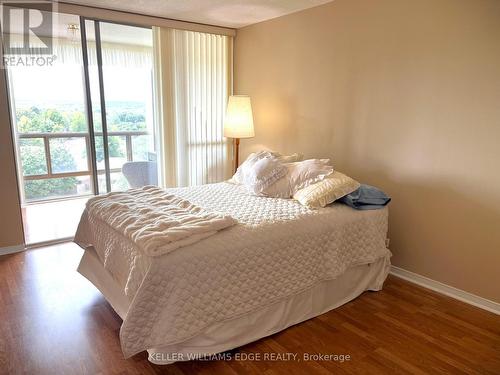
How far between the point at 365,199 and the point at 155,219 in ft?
5.17

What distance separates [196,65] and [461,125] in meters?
2.96

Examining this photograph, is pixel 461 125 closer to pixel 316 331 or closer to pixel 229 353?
pixel 316 331

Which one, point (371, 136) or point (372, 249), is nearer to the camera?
point (372, 249)

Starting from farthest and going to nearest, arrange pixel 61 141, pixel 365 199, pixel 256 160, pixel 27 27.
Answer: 1. pixel 61 141
2. pixel 27 27
3. pixel 256 160
4. pixel 365 199

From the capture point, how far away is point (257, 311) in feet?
6.98

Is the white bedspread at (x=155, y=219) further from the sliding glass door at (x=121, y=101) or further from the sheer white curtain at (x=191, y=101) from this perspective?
the sheer white curtain at (x=191, y=101)

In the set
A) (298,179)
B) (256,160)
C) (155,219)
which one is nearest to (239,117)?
(256,160)

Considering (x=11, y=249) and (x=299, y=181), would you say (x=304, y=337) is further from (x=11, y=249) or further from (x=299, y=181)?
(x=11, y=249)

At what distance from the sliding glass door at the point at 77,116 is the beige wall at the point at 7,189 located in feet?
0.96

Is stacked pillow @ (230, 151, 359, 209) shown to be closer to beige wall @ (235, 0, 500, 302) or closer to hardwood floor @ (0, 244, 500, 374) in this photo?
beige wall @ (235, 0, 500, 302)

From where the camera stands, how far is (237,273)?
1999 mm

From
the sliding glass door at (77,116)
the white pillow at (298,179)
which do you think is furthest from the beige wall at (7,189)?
the white pillow at (298,179)

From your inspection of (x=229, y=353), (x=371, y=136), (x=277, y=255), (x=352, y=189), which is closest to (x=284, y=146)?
(x=371, y=136)

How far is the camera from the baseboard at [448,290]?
253 cm
